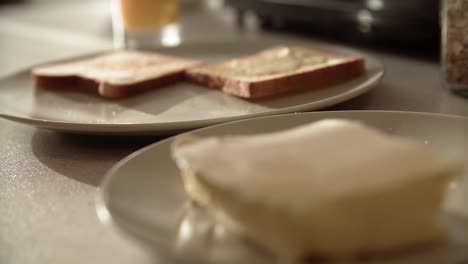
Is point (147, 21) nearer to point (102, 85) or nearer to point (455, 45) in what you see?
point (102, 85)

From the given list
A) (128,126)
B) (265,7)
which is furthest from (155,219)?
(265,7)

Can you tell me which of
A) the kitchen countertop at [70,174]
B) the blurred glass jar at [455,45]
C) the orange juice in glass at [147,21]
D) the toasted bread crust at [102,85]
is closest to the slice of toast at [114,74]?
the toasted bread crust at [102,85]

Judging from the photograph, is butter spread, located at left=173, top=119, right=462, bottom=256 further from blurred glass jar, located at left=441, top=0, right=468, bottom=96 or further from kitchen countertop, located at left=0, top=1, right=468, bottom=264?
blurred glass jar, located at left=441, top=0, right=468, bottom=96

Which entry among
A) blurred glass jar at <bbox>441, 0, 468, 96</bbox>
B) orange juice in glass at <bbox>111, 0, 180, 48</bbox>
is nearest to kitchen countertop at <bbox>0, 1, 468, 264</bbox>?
blurred glass jar at <bbox>441, 0, 468, 96</bbox>

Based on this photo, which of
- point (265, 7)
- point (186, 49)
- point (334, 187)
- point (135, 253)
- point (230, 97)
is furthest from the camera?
point (265, 7)

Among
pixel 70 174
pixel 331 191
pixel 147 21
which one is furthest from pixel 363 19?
pixel 331 191

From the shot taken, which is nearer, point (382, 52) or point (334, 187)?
point (334, 187)

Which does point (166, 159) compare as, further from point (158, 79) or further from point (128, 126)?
point (158, 79)
